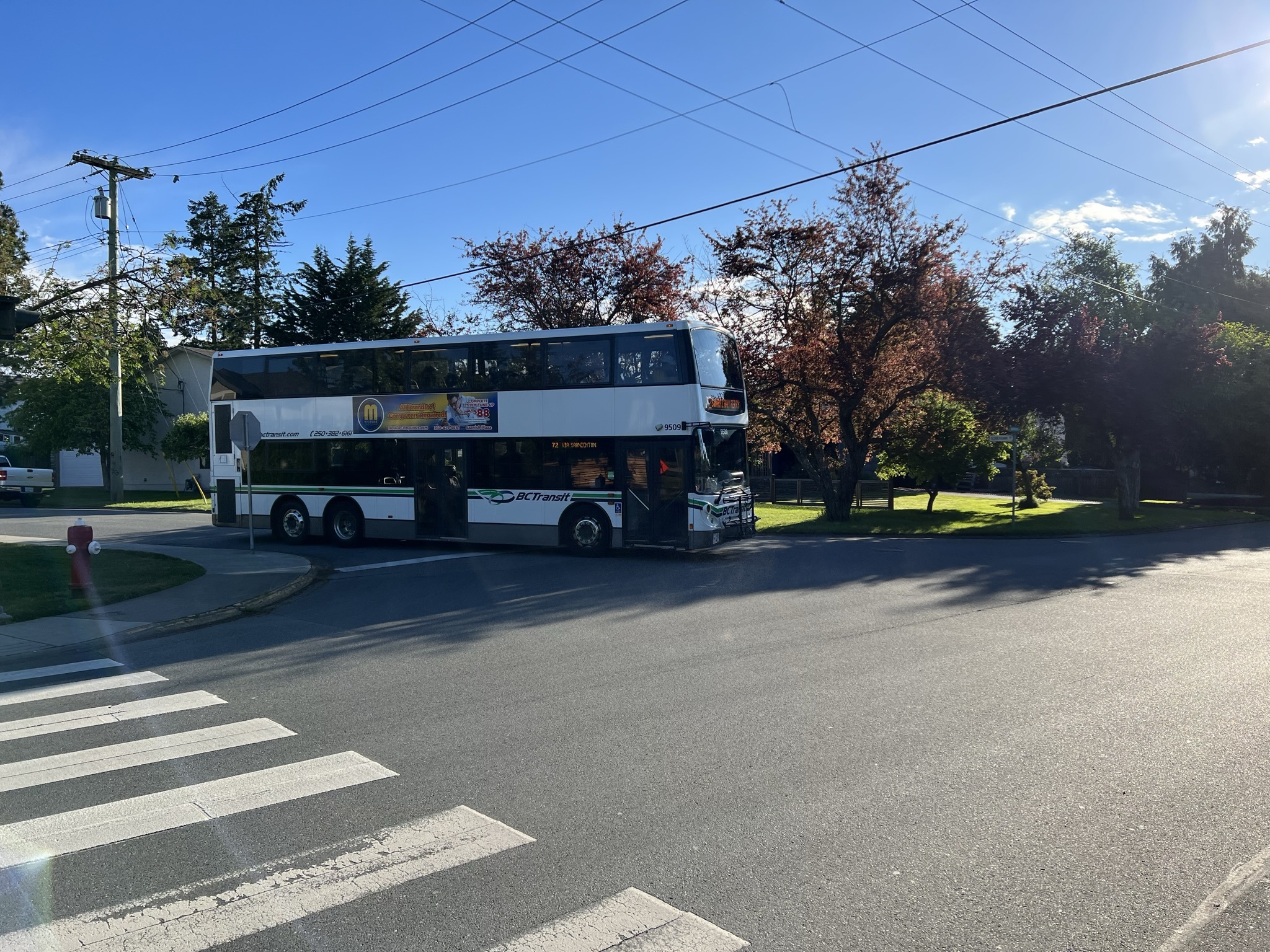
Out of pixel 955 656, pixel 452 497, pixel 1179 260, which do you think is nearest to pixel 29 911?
pixel 955 656

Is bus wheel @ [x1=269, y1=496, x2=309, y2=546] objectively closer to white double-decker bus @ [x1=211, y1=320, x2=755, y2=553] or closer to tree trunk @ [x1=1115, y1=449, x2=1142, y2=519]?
white double-decker bus @ [x1=211, y1=320, x2=755, y2=553]

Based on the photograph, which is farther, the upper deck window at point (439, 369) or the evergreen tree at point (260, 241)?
the evergreen tree at point (260, 241)

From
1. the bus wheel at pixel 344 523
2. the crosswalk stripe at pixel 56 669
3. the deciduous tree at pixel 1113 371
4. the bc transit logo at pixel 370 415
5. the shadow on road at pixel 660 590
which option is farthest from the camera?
the deciduous tree at pixel 1113 371

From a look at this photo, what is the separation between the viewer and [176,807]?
199 inches

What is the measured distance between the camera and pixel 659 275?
30.6 metres

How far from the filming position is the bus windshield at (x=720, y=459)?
1658 centimetres

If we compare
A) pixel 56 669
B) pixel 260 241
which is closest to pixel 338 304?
pixel 260 241

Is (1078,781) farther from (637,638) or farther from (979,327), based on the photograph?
(979,327)

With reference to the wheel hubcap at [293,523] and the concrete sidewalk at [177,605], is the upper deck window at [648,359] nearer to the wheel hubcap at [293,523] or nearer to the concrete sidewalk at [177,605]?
the concrete sidewalk at [177,605]

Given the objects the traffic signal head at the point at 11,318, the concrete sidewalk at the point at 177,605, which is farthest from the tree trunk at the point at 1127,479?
the traffic signal head at the point at 11,318

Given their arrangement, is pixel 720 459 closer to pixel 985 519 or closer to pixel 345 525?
pixel 345 525

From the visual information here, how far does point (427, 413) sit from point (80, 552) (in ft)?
24.1

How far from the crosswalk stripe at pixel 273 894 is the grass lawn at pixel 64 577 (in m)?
8.07

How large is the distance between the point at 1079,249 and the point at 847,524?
48261 millimetres
